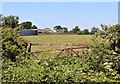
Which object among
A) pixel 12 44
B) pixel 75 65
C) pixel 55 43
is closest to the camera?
pixel 75 65

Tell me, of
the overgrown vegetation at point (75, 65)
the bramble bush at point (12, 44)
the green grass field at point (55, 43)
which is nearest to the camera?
the overgrown vegetation at point (75, 65)

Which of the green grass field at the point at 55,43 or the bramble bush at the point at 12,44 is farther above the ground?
the bramble bush at the point at 12,44

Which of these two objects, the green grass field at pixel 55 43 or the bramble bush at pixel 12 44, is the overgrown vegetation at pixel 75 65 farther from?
the green grass field at pixel 55 43

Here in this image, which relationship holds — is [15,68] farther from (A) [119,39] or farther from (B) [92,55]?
(A) [119,39]

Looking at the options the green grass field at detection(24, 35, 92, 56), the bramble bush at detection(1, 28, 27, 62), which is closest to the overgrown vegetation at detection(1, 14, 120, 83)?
the bramble bush at detection(1, 28, 27, 62)

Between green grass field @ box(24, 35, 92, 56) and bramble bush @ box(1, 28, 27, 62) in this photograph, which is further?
green grass field @ box(24, 35, 92, 56)

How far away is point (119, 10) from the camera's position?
5.36m

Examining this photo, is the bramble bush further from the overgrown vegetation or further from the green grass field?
the green grass field

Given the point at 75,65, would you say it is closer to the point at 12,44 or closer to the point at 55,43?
the point at 12,44

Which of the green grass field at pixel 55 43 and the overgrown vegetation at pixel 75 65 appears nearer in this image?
the overgrown vegetation at pixel 75 65

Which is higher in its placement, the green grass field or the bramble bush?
the bramble bush

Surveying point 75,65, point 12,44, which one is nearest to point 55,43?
point 12,44

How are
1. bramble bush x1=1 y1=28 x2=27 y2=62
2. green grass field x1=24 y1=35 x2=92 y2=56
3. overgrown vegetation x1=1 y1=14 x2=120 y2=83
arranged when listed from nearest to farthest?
1. overgrown vegetation x1=1 y1=14 x2=120 y2=83
2. bramble bush x1=1 y1=28 x2=27 y2=62
3. green grass field x1=24 y1=35 x2=92 y2=56

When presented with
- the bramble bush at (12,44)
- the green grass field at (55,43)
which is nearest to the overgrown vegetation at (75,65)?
the bramble bush at (12,44)
